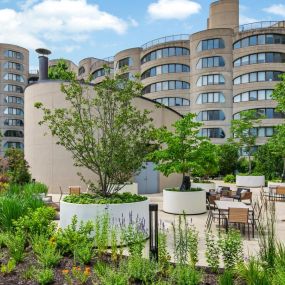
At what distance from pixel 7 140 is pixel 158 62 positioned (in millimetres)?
38621

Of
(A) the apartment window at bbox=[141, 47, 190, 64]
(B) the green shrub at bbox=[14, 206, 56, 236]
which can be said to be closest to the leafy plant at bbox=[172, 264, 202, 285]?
(B) the green shrub at bbox=[14, 206, 56, 236]

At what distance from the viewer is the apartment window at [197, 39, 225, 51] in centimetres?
4809

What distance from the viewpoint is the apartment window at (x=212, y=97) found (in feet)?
158

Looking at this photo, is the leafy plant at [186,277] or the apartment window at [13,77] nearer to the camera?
the leafy plant at [186,277]

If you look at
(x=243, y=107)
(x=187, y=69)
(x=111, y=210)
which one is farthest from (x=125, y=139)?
(x=187, y=69)

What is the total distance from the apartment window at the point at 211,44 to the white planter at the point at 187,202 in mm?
39027

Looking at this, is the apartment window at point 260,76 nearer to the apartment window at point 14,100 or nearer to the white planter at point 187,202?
the white planter at point 187,202

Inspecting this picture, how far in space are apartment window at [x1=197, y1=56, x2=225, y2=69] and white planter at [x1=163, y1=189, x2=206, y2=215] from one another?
37979mm

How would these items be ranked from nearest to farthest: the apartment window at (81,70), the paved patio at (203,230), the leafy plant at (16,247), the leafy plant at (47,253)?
the leafy plant at (47,253) < the leafy plant at (16,247) < the paved patio at (203,230) < the apartment window at (81,70)

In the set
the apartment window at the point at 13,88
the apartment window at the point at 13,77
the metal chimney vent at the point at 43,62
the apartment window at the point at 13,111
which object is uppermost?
the apartment window at the point at 13,77

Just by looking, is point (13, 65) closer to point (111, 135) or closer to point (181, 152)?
point (181, 152)

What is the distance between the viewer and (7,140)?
234ft

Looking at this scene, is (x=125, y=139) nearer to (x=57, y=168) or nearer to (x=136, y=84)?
(x=136, y=84)

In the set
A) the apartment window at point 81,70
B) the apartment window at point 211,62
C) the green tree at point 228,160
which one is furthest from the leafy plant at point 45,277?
the apartment window at point 81,70
